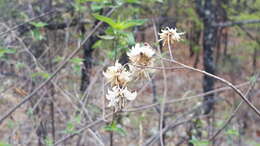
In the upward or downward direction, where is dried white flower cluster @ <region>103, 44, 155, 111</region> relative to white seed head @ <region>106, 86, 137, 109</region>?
upward

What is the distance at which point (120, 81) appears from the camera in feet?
3.31

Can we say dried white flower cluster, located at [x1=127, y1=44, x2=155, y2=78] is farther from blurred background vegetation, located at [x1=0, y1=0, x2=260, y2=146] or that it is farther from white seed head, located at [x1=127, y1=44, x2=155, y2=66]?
blurred background vegetation, located at [x1=0, y1=0, x2=260, y2=146]

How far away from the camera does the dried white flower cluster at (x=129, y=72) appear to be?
3.20 ft

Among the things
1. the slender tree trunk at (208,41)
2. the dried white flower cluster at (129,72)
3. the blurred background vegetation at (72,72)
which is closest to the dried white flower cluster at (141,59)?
the dried white flower cluster at (129,72)

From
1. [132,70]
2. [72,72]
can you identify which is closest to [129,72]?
[132,70]

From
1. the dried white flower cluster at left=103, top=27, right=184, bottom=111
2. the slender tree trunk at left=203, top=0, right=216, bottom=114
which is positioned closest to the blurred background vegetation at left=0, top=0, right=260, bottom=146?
the slender tree trunk at left=203, top=0, right=216, bottom=114

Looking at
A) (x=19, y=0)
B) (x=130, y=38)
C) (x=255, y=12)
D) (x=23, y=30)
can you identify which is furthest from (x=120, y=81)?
(x=255, y=12)

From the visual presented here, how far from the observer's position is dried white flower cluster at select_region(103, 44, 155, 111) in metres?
0.97

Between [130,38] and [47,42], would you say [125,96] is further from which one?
[47,42]

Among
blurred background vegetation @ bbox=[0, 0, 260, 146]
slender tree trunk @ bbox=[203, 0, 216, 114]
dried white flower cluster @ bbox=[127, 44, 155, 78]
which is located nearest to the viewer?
dried white flower cluster @ bbox=[127, 44, 155, 78]

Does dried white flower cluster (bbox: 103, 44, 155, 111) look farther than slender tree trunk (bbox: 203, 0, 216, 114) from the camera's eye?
No

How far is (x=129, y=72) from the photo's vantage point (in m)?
1.01

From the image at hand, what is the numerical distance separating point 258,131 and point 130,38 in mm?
5610

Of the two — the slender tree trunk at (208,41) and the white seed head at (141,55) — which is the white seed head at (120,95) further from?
the slender tree trunk at (208,41)
